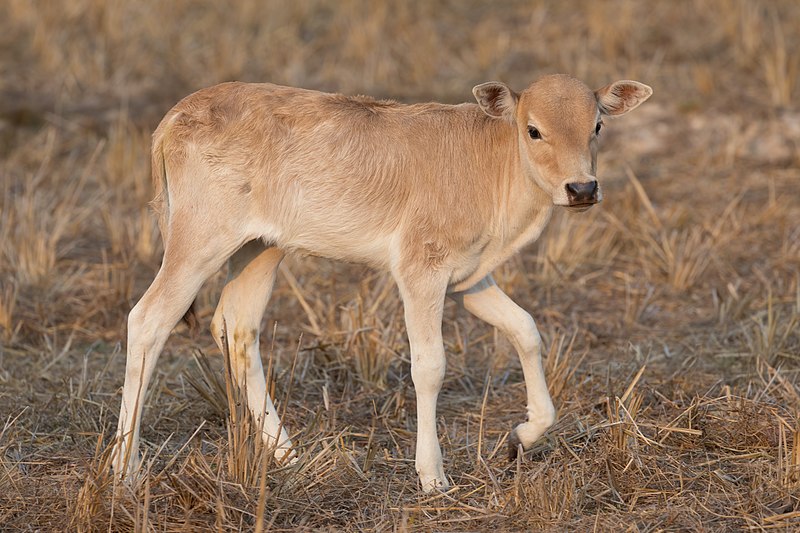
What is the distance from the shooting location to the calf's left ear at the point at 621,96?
6109 mm

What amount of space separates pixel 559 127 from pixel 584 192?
1.38 feet

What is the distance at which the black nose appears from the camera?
5.49 meters

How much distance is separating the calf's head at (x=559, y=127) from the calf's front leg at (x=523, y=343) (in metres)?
0.69

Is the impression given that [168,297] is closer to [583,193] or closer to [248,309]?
[248,309]

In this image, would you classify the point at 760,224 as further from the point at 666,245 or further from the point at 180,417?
the point at 180,417

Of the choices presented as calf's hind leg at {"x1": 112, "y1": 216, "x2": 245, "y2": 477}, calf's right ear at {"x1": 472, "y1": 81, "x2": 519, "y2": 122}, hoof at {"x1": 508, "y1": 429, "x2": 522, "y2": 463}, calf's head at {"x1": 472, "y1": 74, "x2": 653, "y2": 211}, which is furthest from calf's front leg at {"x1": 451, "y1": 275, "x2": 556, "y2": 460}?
calf's hind leg at {"x1": 112, "y1": 216, "x2": 245, "y2": 477}

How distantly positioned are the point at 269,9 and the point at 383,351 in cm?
832

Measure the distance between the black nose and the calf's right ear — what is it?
2.40ft

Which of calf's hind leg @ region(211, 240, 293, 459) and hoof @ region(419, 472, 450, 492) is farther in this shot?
calf's hind leg @ region(211, 240, 293, 459)

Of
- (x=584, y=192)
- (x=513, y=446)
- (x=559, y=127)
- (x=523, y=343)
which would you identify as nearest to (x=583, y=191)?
(x=584, y=192)

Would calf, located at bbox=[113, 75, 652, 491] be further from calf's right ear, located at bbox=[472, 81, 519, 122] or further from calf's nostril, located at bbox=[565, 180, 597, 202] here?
calf's nostril, located at bbox=[565, 180, 597, 202]

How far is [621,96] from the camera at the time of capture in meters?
6.21

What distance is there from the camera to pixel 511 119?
6.17 metres

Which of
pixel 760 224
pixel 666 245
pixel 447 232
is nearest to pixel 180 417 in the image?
pixel 447 232
